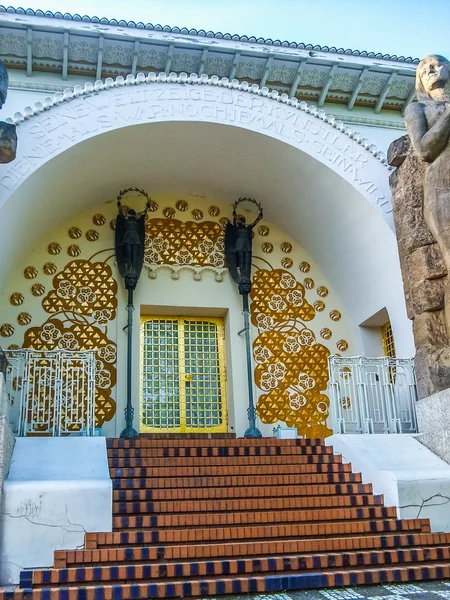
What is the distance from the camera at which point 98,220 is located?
9.30 m

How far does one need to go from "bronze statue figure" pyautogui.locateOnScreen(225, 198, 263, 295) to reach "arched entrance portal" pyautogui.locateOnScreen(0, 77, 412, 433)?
235 millimetres

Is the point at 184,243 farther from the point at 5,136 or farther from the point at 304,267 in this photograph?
the point at 5,136

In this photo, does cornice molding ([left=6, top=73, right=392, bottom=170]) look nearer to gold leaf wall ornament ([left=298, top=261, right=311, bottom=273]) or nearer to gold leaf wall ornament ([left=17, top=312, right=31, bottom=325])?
gold leaf wall ornament ([left=298, top=261, right=311, bottom=273])

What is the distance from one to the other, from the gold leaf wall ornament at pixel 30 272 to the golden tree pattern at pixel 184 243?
4.82ft

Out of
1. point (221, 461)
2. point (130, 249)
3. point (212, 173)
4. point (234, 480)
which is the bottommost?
point (234, 480)

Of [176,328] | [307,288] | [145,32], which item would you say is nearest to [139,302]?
[176,328]

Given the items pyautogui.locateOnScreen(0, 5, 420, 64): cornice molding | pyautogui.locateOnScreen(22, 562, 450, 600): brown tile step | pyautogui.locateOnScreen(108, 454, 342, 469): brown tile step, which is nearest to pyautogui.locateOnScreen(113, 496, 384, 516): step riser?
pyautogui.locateOnScreen(108, 454, 342, 469): brown tile step

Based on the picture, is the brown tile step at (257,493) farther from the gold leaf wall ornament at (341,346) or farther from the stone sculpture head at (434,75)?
the stone sculpture head at (434,75)

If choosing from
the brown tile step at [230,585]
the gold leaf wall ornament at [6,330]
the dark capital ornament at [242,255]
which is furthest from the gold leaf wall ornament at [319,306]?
the brown tile step at [230,585]

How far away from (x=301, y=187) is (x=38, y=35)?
398 cm

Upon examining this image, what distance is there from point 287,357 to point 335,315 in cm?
95

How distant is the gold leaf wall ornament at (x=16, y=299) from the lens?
866 cm

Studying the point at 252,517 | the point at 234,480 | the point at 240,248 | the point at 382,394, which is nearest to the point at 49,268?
the point at 240,248

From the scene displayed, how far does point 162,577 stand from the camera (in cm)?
433
